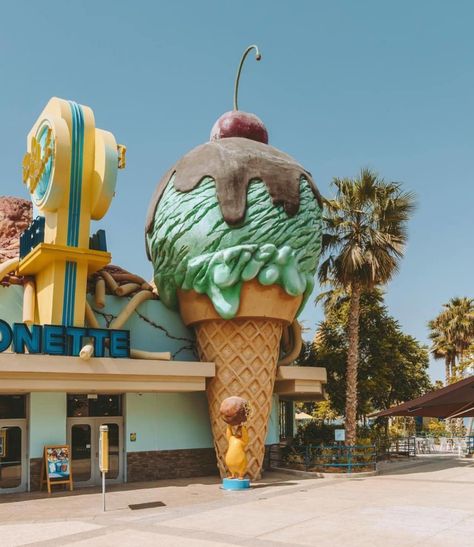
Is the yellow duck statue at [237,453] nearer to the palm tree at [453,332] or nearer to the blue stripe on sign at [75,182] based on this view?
the blue stripe on sign at [75,182]

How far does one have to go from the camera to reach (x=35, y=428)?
19.9m

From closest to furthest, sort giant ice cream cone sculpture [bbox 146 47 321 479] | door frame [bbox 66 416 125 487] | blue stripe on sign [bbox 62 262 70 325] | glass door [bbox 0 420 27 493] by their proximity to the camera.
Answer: glass door [bbox 0 420 27 493], blue stripe on sign [bbox 62 262 70 325], giant ice cream cone sculpture [bbox 146 47 321 479], door frame [bbox 66 416 125 487]

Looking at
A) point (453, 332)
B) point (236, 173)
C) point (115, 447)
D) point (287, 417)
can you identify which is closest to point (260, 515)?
point (115, 447)

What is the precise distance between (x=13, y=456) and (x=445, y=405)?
1447 centimetres

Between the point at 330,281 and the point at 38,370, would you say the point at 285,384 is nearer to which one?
the point at 330,281

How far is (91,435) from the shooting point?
21359mm

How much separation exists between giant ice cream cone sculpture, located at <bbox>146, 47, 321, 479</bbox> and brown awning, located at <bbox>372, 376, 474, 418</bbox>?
4.95 m

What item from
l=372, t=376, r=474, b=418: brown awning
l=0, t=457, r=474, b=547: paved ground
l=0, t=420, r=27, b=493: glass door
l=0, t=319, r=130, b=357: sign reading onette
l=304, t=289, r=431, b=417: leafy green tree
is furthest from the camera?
l=304, t=289, r=431, b=417: leafy green tree

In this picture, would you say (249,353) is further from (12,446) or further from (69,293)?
(12,446)

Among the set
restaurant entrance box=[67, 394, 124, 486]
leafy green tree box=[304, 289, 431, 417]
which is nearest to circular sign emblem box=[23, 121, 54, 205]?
restaurant entrance box=[67, 394, 124, 486]

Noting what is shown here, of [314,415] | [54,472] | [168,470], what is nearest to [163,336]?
[168,470]

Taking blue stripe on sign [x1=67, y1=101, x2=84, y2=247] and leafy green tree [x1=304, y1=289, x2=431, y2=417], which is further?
leafy green tree [x1=304, y1=289, x2=431, y2=417]

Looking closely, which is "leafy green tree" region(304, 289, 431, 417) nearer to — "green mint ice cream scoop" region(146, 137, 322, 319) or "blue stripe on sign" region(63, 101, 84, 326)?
"green mint ice cream scoop" region(146, 137, 322, 319)

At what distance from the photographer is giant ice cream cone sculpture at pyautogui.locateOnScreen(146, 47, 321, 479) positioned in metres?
20.7
